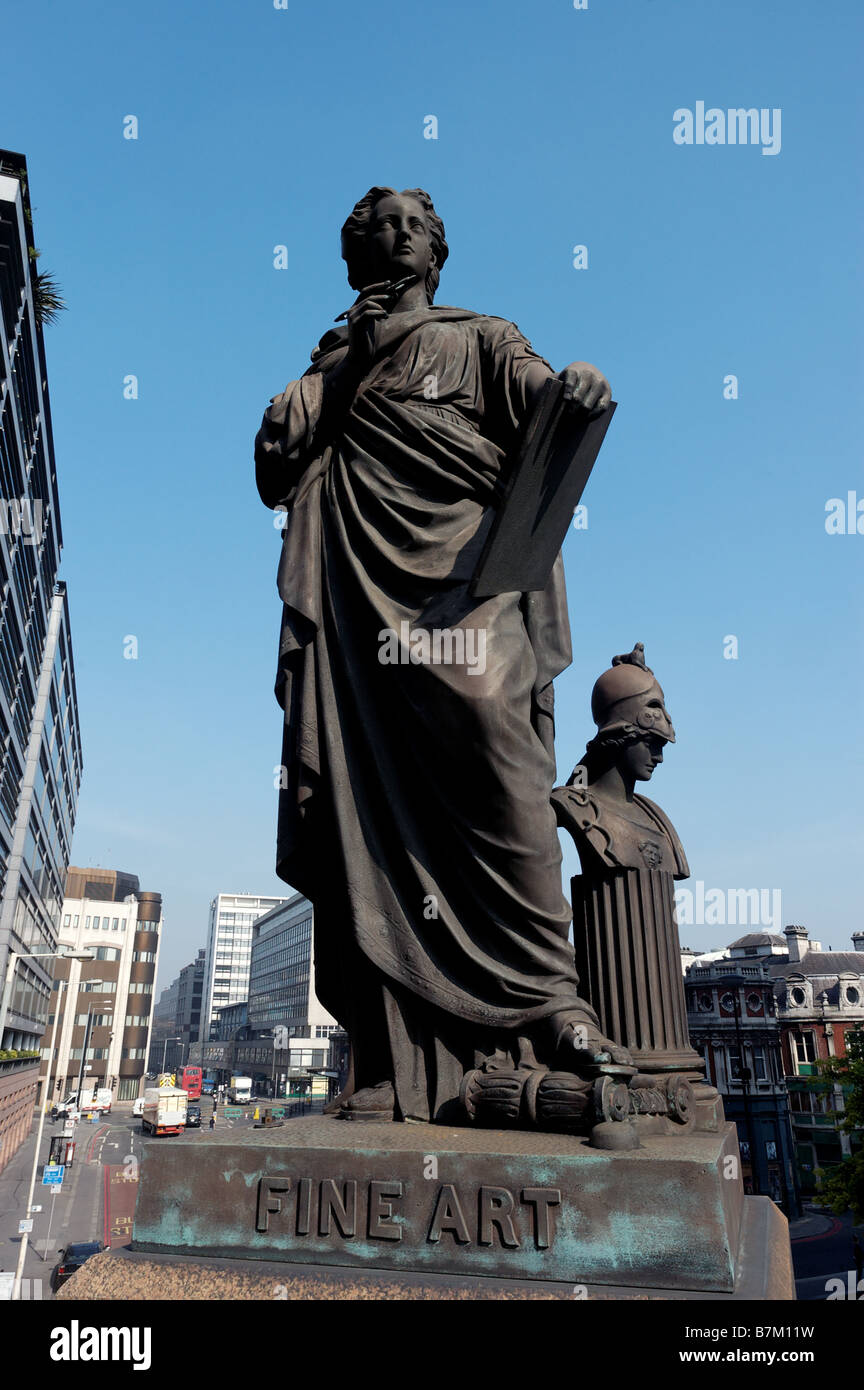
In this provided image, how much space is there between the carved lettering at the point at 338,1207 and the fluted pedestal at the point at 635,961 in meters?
1.85

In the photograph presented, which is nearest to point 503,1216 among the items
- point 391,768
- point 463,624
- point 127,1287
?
point 127,1287

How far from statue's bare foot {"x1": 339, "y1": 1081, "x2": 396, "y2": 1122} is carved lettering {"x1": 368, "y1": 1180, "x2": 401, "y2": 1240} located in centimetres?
70

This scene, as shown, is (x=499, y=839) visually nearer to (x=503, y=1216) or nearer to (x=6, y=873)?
(x=503, y=1216)

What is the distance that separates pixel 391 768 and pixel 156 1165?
1.70 m

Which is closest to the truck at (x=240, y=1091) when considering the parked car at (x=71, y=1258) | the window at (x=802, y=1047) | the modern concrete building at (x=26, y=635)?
the modern concrete building at (x=26, y=635)

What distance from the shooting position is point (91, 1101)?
80.5 meters

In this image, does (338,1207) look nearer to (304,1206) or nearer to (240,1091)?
(304,1206)

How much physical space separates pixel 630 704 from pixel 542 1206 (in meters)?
2.87

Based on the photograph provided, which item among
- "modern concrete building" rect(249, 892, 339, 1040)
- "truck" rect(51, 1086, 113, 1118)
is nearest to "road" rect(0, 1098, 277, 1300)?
"truck" rect(51, 1086, 113, 1118)

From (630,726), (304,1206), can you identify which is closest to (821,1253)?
(630,726)

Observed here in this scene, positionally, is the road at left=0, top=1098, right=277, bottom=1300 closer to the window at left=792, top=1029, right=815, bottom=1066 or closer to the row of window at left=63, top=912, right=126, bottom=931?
the row of window at left=63, top=912, right=126, bottom=931

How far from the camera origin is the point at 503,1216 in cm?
262

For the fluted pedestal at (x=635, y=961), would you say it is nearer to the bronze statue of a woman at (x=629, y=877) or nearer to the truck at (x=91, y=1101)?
the bronze statue of a woman at (x=629, y=877)

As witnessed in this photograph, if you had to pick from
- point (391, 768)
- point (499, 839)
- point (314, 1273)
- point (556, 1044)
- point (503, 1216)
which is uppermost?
point (391, 768)
